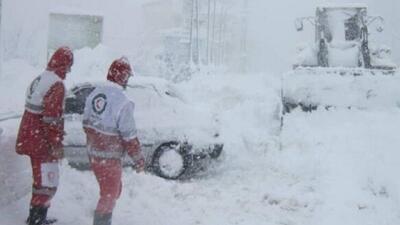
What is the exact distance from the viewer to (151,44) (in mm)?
62156

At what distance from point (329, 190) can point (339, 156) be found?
2.06 m

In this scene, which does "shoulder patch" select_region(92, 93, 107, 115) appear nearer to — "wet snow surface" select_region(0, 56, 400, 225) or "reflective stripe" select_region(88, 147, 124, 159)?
"reflective stripe" select_region(88, 147, 124, 159)

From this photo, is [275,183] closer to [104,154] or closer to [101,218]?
[101,218]

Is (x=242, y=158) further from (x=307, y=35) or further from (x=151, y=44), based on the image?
(x=307, y=35)

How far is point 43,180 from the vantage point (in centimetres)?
585

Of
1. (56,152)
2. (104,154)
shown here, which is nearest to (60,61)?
(56,152)

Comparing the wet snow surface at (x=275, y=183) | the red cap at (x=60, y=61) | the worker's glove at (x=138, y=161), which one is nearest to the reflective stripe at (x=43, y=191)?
the wet snow surface at (x=275, y=183)

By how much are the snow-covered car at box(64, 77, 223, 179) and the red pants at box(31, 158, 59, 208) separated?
138 inches

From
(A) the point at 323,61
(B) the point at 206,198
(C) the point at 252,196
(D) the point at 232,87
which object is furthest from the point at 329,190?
(D) the point at 232,87

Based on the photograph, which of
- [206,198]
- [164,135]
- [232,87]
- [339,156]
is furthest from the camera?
[232,87]

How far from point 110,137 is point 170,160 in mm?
4145

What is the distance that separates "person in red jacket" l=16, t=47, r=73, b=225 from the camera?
5820 mm

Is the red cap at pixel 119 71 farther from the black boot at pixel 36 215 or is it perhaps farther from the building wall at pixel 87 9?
the building wall at pixel 87 9

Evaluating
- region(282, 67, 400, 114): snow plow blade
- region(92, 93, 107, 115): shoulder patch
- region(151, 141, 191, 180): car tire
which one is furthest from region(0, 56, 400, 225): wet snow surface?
region(92, 93, 107, 115): shoulder patch
